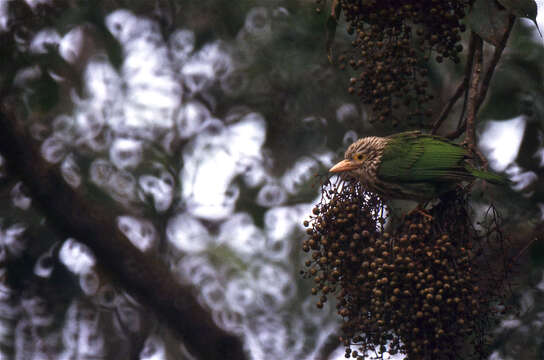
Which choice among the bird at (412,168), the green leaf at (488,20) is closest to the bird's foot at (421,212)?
the bird at (412,168)

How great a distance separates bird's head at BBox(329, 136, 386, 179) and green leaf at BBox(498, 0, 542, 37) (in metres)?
0.40

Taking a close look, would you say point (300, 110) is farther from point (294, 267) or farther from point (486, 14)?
point (486, 14)

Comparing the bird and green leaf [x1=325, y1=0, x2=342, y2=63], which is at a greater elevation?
green leaf [x1=325, y1=0, x2=342, y2=63]

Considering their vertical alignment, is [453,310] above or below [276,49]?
below

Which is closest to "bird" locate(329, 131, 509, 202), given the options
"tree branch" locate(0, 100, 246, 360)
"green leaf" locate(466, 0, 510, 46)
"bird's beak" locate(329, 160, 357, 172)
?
"bird's beak" locate(329, 160, 357, 172)

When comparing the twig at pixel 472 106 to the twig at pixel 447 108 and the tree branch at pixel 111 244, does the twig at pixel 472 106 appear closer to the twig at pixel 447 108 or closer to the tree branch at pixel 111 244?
the twig at pixel 447 108

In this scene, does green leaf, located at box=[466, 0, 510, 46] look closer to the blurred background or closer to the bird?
the bird

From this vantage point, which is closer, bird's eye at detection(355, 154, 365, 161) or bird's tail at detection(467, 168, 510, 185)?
bird's tail at detection(467, 168, 510, 185)

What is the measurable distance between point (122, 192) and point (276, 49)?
3.20ft

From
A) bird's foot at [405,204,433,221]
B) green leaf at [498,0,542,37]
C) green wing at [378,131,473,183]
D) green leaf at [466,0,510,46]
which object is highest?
green leaf at [498,0,542,37]

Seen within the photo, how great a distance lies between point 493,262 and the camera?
1722 millimetres

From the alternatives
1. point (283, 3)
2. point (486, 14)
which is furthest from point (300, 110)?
point (486, 14)

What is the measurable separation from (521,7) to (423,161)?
1.26 ft

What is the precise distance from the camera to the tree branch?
2541 millimetres
